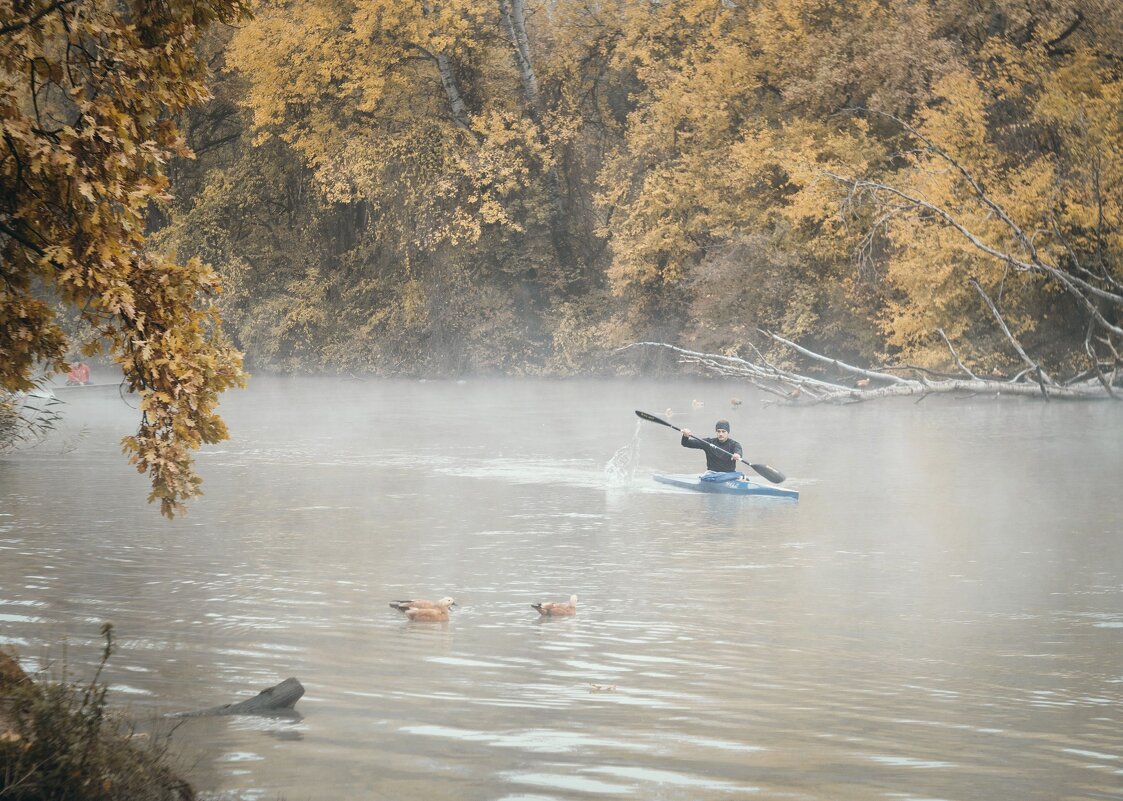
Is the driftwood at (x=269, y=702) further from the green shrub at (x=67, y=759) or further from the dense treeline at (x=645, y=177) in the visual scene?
the dense treeline at (x=645, y=177)

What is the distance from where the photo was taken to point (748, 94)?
42.3 m

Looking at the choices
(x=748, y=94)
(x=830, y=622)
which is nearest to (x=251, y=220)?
(x=748, y=94)

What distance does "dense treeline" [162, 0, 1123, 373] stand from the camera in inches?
1364

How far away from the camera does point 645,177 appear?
45.0 m

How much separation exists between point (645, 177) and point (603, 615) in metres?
32.6

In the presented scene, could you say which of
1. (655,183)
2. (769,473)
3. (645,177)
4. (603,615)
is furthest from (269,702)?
(645,177)

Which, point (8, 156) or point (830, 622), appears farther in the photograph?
point (830, 622)

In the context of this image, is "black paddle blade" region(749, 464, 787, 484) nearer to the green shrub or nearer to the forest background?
the forest background

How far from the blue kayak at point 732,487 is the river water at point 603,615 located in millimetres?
283

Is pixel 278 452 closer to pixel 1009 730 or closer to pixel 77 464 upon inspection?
pixel 77 464

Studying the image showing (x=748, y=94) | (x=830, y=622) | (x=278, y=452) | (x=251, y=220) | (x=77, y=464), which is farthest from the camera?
(x=251, y=220)

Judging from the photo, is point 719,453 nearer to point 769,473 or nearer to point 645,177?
point 769,473

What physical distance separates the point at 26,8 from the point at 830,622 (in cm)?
805

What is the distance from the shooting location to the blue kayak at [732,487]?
73.4 feet
